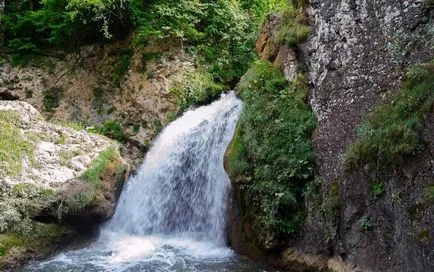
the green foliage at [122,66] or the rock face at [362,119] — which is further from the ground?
the green foliage at [122,66]

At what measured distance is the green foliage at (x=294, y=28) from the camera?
9094 millimetres

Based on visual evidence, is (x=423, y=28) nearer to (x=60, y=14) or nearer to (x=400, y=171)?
(x=400, y=171)

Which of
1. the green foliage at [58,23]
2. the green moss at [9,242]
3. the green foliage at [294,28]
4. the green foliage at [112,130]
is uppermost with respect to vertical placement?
the green foliage at [58,23]

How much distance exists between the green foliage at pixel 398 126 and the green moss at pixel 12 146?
6.33 metres

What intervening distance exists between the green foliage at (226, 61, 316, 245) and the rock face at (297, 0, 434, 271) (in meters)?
0.26

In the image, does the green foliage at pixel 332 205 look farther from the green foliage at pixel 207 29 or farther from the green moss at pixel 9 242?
the green foliage at pixel 207 29

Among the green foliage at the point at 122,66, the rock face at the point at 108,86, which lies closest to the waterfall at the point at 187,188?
the rock face at the point at 108,86

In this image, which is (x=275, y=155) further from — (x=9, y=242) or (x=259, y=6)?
(x=259, y=6)

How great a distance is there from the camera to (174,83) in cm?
1345

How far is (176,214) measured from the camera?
9969 mm

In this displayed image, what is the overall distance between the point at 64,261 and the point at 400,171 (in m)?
5.94

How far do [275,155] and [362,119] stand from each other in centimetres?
165

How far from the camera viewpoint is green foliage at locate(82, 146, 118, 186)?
9.12 m

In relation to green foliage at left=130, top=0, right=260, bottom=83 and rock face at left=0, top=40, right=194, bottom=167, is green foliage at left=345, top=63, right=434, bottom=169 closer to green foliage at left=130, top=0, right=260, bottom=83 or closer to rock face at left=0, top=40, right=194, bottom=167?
rock face at left=0, top=40, right=194, bottom=167
